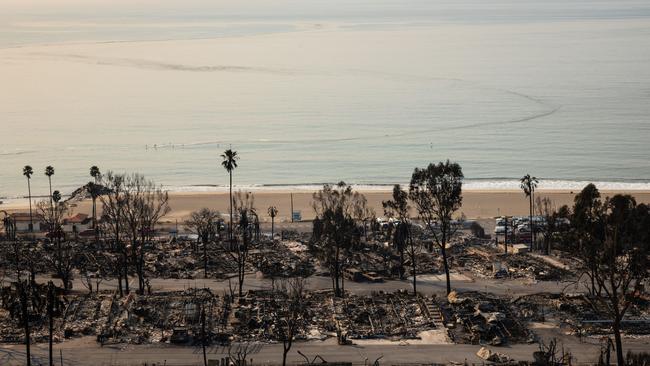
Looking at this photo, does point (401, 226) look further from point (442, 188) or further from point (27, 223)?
point (27, 223)

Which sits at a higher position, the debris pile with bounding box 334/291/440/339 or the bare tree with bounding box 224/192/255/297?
the bare tree with bounding box 224/192/255/297

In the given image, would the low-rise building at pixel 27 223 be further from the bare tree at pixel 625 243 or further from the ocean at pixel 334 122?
the bare tree at pixel 625 243

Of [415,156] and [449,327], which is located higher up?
[415,156]

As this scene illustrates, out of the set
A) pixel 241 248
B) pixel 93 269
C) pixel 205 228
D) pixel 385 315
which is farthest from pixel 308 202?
pixel 385 315

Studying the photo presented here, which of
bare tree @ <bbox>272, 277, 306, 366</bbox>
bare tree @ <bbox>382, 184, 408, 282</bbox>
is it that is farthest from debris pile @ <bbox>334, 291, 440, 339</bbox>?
bare tree @ <bbox>382, 184, 408, 282</bbox>

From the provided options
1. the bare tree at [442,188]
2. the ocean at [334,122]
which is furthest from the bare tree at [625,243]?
the ocean at [334,122]

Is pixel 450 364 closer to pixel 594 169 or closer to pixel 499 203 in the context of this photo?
pixel 499 203

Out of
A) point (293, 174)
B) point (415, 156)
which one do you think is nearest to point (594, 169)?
point (415, 156)

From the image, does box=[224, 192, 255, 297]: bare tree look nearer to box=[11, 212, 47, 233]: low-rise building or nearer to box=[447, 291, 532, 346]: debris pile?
box=[447, 291, 532, 346]: debris pile

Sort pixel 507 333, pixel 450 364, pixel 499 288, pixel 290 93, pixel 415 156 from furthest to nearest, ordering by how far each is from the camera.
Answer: pixel 290 93, pixel 415 156, pixel 499 288, pixel 507 333, pixel 450 364
